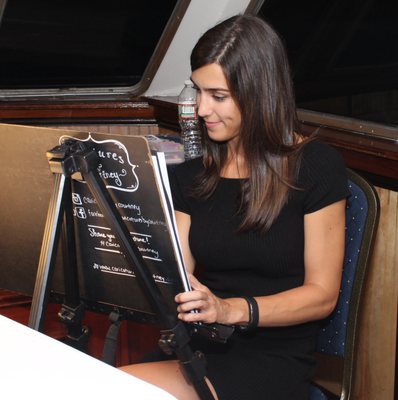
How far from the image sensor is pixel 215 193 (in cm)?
181

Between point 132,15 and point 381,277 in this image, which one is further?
point 132,15

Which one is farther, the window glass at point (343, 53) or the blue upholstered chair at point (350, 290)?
the window glass at point (343, 53)

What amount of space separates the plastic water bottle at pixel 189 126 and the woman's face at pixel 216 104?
0.97m

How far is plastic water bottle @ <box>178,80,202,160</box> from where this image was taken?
2.77 m

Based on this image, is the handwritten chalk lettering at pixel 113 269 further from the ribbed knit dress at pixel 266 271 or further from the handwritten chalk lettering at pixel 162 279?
the ribbed knit dress at pixel 266 271

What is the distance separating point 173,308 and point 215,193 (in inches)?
15.6

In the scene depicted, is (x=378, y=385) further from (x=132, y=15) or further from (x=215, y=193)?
(x=132, y=15)

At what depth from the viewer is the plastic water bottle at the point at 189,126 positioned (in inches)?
109

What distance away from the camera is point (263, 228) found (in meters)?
1.69

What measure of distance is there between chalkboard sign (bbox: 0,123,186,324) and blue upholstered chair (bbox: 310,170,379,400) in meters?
0.42

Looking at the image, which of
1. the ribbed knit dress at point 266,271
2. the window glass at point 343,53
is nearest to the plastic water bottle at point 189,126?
the window glass at point 343,53

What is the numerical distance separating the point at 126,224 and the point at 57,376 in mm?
390

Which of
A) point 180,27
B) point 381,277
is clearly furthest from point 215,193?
point 180,27

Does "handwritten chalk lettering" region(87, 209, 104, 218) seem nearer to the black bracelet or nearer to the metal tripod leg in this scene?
the metal tripod leg
